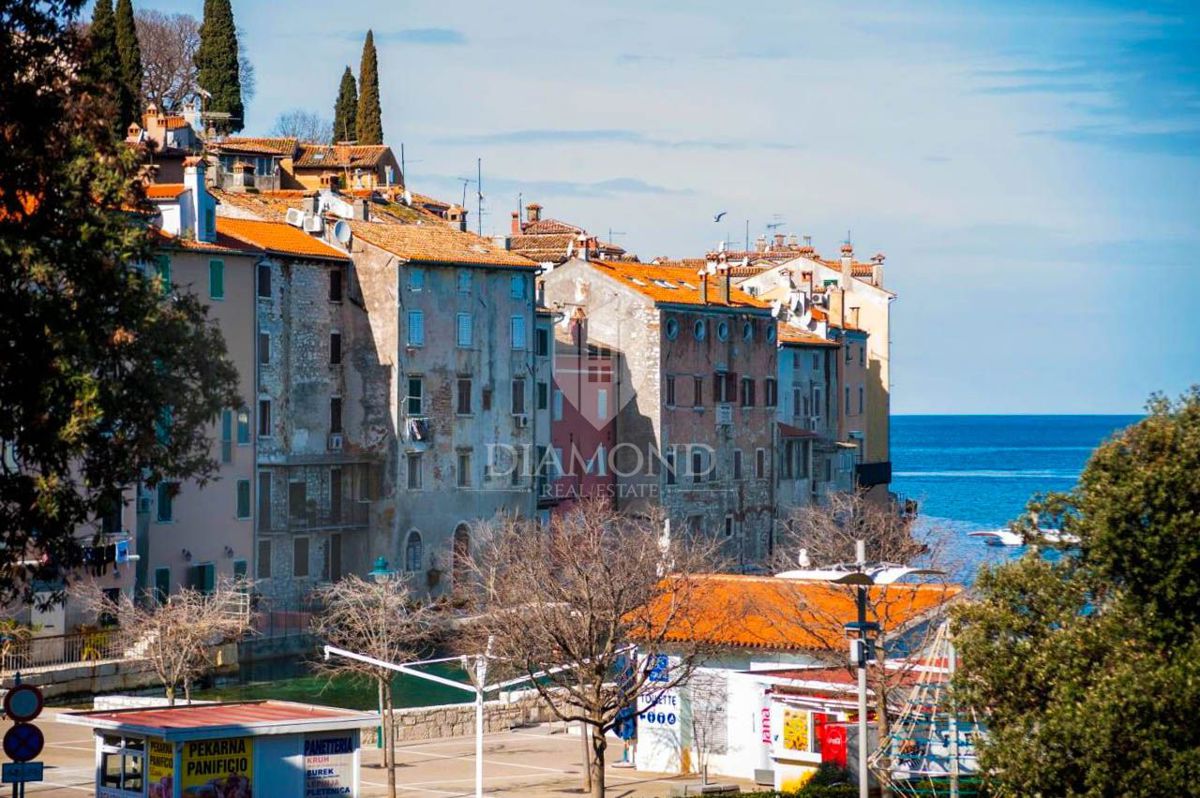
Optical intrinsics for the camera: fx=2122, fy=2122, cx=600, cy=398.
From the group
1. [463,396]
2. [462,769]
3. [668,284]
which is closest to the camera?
[462,769]

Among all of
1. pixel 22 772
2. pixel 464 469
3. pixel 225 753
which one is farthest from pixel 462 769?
pixel 464 469

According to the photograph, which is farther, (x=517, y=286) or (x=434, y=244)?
(x=517, y=286)

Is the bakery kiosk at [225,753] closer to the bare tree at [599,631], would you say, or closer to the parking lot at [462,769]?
the bare tree at [599,631]

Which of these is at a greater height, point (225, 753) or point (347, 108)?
point (347, 108)

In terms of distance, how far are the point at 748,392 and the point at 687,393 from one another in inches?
212

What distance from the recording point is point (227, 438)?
206 ft

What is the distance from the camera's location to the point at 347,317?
68.8m

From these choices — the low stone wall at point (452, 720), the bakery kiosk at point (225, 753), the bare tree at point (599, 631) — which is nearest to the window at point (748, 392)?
the bare tree at point (599, 631)

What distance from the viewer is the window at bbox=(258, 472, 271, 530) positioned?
64.3m

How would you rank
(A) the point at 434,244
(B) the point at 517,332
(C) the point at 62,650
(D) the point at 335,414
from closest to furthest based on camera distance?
(C) the point at 62,650
(D) the point at 335,414
(A) the point at 434,244
(B) the point at 517,332

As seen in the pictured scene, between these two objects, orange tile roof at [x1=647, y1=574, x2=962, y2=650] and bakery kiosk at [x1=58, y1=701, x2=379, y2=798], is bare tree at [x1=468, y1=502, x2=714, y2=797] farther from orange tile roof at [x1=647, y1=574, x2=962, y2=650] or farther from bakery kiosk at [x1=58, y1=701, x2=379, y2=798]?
bakery kiosk at [x1=58, y1=701, x2=379, y2=798]

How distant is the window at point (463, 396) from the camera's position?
71.3 meters

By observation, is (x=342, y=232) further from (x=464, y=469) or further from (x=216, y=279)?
(x=464, y=469)

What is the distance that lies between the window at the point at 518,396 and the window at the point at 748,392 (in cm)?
1403
